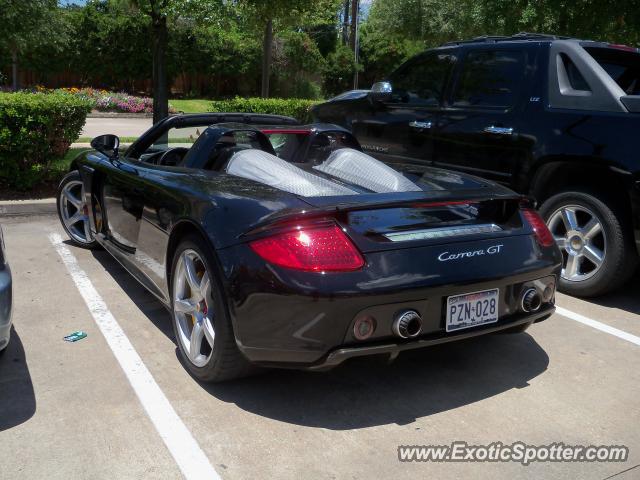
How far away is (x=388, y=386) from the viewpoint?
3.50 meters

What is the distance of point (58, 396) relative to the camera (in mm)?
3320

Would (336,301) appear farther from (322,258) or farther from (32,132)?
(32,132)

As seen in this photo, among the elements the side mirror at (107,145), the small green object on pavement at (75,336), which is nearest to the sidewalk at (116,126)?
the side mirror at (107,145)

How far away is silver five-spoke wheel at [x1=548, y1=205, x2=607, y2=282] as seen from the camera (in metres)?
4.93

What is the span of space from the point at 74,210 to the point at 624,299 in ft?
16.2

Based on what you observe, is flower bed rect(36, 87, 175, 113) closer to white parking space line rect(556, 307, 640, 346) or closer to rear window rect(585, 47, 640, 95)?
rear window rect(585, 47, 640, 95)

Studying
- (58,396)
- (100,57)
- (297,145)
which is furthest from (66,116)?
(100,57)

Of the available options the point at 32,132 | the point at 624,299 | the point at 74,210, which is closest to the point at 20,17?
the point at 32,132

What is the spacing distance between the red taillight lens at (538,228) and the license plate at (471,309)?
53 centimetres

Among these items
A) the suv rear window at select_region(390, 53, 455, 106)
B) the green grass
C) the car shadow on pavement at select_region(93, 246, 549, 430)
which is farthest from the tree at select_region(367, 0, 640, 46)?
the green grass

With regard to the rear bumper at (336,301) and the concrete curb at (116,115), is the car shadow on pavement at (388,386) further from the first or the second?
the concrete curb at (116,115)

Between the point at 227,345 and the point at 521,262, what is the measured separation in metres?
1.53

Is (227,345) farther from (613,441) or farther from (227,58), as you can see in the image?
(227,58)

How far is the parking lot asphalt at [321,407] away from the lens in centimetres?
278
